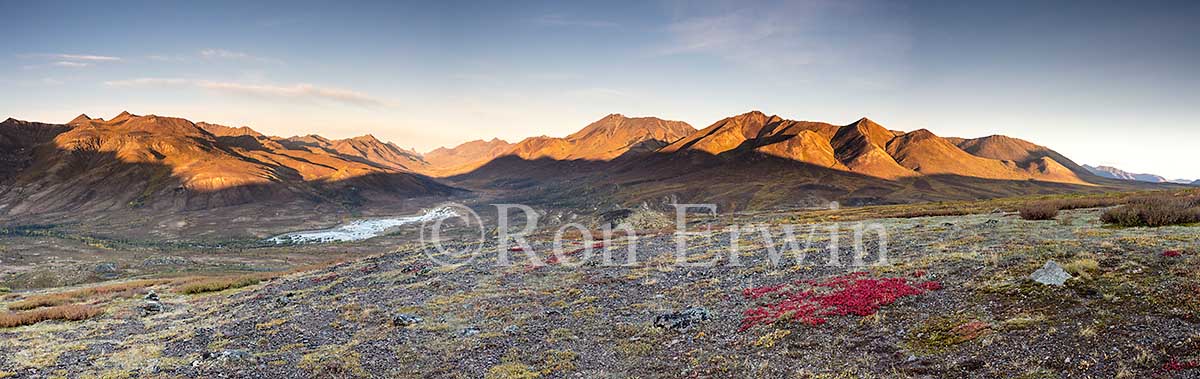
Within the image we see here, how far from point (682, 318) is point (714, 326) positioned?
1.27 m

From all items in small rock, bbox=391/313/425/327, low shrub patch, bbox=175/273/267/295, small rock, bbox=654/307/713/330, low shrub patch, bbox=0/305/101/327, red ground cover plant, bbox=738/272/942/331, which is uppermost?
red ground cover plant, bbox=738/272/942/331

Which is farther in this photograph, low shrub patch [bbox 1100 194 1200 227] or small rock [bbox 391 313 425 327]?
low shrub patch [bbox 1100 194 1200 227]

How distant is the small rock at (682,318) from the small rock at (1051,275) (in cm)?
1002

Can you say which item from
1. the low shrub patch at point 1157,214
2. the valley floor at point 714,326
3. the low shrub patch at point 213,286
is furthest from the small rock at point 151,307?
the low shrub patch at point 1157,214

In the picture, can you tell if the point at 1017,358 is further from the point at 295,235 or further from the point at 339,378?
the point at 295,235

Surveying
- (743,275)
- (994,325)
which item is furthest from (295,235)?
(994,325)

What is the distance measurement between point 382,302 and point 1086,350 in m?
27.5

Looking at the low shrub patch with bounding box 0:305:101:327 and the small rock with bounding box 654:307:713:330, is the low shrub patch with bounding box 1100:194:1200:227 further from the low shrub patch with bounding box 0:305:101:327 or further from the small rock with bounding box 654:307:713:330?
the low shrub patch with bounding box 0:305:101:327

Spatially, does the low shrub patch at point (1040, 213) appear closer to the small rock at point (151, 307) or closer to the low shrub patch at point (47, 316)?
the small rock at point (151, 307)

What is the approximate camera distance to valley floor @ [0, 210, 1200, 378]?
12.0 m

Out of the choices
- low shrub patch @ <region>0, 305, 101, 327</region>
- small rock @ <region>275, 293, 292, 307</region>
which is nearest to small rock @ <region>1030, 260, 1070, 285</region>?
small rock @ <region>275, 293, 292, 307</region>

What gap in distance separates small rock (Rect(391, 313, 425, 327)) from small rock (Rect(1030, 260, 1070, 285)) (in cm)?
2236

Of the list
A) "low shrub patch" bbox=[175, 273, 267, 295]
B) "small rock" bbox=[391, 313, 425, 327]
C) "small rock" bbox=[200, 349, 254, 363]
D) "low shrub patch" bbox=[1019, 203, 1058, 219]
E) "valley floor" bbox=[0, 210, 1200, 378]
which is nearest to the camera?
"valley floor" bbox=[0, 210, 1200, 378]

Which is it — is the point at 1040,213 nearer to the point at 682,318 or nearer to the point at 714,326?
the point at 714,326
